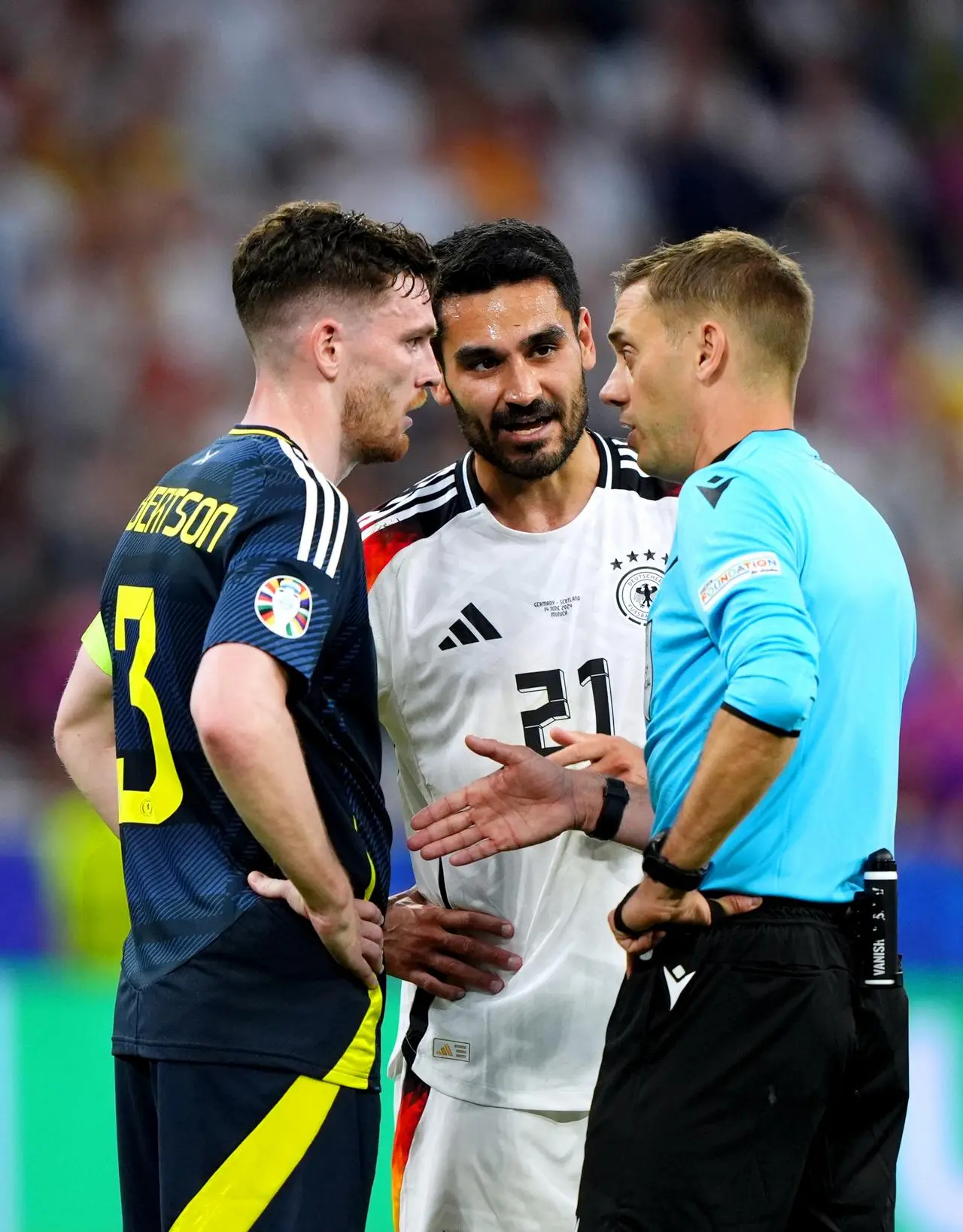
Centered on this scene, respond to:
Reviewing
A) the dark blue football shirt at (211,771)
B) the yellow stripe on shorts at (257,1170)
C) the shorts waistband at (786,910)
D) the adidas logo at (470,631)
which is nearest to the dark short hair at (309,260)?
the dark blue football shirt at (211,771)

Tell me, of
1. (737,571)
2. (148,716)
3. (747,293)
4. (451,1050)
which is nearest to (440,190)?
(747,293)

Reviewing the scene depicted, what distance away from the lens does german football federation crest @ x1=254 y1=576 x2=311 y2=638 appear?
271cm

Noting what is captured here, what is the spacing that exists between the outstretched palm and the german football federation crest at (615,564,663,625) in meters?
0.52

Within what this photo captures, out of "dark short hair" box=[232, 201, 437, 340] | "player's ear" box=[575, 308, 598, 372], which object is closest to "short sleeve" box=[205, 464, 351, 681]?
"dark short hair" box=[232, 201, 437, 340]

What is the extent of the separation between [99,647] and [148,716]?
0.38 m

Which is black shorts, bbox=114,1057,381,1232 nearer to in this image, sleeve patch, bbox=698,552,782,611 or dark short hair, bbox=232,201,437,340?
sleeve patch, bbox=698,552,782,611

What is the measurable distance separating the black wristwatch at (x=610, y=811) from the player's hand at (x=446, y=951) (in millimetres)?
390

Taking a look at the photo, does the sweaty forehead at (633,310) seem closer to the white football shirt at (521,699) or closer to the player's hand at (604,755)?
the white football shirt at (521,699)

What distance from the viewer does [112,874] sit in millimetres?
6703

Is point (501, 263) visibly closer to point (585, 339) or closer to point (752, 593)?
point (585, 339)

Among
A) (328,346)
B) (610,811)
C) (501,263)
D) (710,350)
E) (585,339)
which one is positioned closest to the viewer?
(710,350)

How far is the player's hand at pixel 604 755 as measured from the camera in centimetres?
333

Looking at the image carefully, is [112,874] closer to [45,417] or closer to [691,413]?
[45,417]

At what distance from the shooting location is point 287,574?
9.07ft
